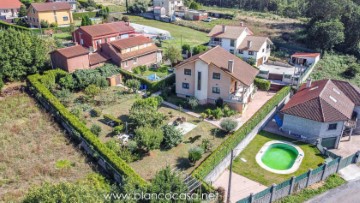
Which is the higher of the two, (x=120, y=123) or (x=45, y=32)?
(x=45, y=32)

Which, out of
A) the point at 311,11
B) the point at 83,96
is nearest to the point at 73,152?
the point at 83,96

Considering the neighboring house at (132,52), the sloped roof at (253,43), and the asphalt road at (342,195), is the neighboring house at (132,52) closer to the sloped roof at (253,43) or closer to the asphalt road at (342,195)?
the sloped roof at (253,43)

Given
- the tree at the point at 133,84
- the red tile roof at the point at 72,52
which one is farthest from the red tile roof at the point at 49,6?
the tree at the point at 133,84

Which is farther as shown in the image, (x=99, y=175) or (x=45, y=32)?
(x=45, y=32)

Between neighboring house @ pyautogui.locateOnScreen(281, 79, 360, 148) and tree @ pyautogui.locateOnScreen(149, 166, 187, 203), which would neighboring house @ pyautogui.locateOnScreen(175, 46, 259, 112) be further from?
tree @ pyautogui.locateOnScreen(149, 166, 187, 203)

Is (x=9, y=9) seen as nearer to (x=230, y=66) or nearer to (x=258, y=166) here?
(x=230, y=66)

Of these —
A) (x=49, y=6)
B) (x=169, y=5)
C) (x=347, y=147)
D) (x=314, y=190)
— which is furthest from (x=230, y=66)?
(x=169, y=5)

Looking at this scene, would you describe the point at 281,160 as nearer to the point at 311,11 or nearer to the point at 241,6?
the point at 311,11

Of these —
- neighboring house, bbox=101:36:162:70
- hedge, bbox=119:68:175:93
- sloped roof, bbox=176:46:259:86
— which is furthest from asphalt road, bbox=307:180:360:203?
neighboring house, bbox=101:36:162:70
